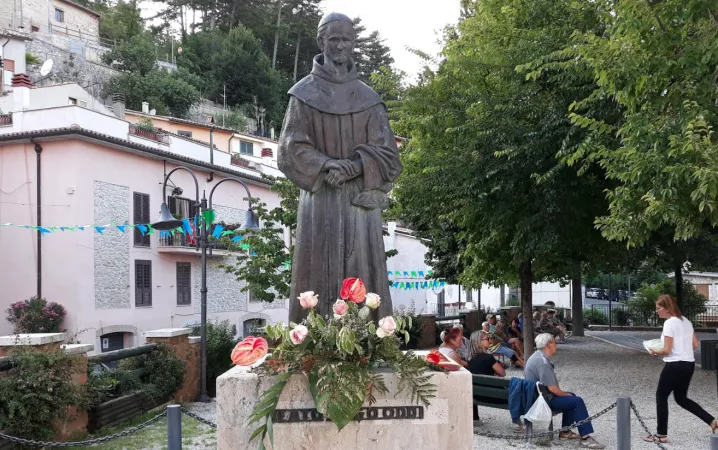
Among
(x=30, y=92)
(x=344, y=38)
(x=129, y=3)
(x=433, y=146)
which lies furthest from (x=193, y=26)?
(x=344, y=38)

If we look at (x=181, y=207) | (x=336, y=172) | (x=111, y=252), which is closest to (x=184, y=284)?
(x=181, y=207)

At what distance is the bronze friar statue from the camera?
4828 millimetres

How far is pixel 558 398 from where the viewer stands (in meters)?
8.45

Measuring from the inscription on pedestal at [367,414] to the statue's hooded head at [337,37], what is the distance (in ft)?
8.09

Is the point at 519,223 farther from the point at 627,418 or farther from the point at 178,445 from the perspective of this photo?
the point at 178,445

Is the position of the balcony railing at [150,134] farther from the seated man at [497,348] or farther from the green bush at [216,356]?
the seated man at [497,348]

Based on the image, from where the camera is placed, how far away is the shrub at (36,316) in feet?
71.4

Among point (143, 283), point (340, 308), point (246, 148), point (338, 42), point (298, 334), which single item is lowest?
point (143, 283)

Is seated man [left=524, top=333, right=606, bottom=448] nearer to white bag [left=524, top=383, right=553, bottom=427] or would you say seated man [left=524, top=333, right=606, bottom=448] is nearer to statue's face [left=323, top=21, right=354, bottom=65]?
white bag [left=524, top=383, right=553, bottom=427]

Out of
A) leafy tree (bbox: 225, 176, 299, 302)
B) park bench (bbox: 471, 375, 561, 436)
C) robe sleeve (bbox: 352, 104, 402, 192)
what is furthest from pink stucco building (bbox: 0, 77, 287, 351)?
robe sleeve (bbox: 352, 104, 402, 192)

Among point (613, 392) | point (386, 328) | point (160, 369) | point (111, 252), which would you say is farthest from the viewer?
point (111, 252)

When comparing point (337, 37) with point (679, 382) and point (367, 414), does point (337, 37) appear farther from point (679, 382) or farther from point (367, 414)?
point (679, 382)

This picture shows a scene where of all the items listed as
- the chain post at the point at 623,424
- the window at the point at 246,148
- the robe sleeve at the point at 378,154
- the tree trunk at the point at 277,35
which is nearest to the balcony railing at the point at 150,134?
the window at the point at 246,148

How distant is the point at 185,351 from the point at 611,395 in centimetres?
790
